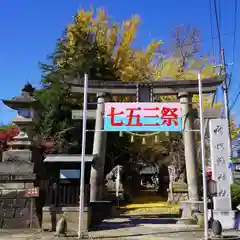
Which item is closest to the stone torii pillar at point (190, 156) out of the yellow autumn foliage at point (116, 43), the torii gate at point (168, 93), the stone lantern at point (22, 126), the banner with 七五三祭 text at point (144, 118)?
the torii gate at point (168, 93)

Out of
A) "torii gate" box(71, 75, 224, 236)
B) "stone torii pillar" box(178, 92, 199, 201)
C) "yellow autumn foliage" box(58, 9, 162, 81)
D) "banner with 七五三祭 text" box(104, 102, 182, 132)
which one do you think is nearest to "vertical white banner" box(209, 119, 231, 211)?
"banner with 七五三祭 text" box(104, 102, 182, 132)

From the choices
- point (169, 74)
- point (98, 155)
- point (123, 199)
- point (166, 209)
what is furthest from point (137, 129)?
point (169, 74)

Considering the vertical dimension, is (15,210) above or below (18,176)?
below

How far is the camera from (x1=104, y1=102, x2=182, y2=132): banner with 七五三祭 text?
1349cm

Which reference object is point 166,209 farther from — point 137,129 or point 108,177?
point 137,129

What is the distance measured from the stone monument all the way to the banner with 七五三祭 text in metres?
3.97

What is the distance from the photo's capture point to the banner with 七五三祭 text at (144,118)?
13.5 m

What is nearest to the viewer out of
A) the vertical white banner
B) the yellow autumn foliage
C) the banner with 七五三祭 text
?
the banner with 七五三祭 text

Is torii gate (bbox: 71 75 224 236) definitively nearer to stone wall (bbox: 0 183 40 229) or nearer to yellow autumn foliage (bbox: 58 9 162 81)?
stone wall (bbox: 0 183 40 229)

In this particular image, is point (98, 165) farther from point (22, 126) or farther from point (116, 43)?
point (116, 43)

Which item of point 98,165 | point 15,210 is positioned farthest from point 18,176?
point 98,165

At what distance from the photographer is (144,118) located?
13539 millimetres

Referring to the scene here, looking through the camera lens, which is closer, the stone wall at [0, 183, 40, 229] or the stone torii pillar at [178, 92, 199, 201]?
the stone wall at [0, 183, 40, 229]

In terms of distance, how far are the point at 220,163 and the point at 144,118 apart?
12.9ft
